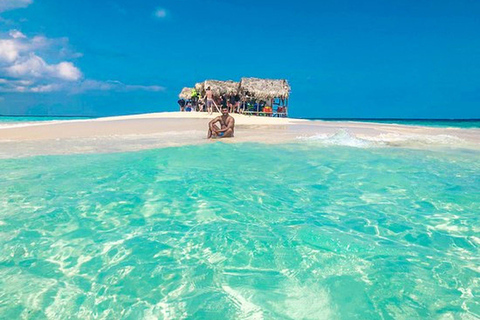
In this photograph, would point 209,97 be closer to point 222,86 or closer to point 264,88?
point 222,86

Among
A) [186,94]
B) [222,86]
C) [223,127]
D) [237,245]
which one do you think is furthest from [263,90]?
[237,245]

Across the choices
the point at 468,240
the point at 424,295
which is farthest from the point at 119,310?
the point at 468,240

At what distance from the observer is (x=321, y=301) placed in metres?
2.13

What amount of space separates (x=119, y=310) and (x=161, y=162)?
484cm

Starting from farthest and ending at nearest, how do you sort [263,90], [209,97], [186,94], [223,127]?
[186,94], [263,90], [209,97], [223,127]

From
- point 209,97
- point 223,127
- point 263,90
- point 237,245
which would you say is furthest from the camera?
point 263,90

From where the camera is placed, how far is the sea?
6.87ft

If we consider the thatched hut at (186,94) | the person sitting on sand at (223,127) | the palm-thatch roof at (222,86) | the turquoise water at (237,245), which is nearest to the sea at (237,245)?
the turquoise water at (237,245)

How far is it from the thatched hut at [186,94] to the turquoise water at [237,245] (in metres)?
30.4

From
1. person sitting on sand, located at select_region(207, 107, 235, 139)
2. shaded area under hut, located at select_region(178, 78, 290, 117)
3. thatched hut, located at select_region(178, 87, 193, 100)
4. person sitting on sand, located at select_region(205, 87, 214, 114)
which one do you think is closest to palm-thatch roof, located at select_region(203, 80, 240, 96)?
shaded area under hut, located at select_region(178, 78, 290, 117)

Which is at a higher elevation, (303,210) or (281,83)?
(281,83)

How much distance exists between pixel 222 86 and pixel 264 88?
392 centimetres

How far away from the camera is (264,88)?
2867 centimetres

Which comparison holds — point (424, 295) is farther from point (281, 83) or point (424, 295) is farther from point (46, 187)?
point (281, 83)
